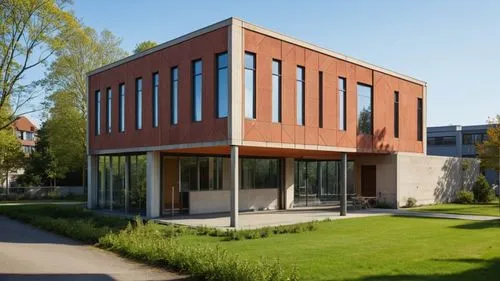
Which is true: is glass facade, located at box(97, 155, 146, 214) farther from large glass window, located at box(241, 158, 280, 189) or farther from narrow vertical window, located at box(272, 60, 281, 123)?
narrow vertical window, located at box(272, 60, 281, 123)

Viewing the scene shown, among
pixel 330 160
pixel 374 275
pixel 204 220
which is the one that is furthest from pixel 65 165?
pixel 374 275

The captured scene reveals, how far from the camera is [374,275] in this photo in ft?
36.1

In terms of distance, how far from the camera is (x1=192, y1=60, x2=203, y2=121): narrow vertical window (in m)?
23.5

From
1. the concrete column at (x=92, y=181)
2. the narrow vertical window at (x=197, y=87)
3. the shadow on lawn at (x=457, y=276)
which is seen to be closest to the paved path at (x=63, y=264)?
the shadow on lawn at (x=457, y=276)

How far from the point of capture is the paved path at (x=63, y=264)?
11.9m

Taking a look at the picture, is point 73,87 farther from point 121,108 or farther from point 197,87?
point 197,87

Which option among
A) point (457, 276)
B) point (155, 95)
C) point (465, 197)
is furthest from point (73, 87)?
point (457, 276)

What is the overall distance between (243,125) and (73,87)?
3214 centimetres

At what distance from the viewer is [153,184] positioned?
26.3 m

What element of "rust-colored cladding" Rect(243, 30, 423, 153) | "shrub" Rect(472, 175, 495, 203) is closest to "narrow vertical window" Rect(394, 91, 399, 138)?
"rust-colored cladding" Rect(243, 30, 423, 153)

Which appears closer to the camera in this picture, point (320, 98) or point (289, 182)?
point (320, 98)

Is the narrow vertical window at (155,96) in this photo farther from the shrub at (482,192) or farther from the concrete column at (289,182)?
the shrub at (482,192)

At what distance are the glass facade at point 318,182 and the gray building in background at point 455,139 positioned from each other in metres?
38.9

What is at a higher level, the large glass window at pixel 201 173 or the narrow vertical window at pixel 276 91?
the narrow vertical window at pixel 276 91
